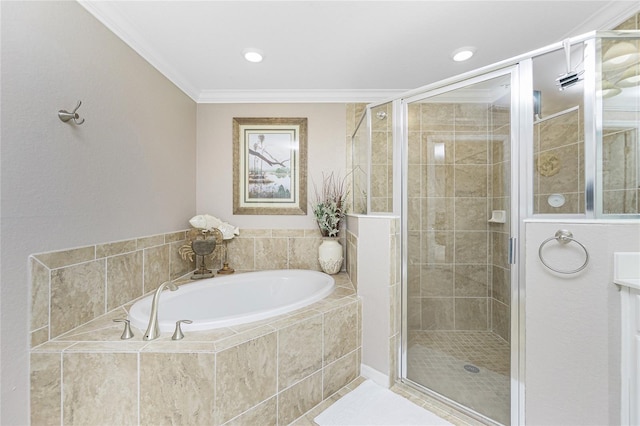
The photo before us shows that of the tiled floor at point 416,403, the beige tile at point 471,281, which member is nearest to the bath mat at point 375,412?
the tiled floor at point 416,403

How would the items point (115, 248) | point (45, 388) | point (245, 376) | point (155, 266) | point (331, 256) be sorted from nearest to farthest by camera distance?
point (45, 388) < point (245, 376) < point (115, 248) < point (155, 266) < point (331, 256)

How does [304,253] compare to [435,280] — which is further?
[304,253]

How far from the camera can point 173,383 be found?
1.05m

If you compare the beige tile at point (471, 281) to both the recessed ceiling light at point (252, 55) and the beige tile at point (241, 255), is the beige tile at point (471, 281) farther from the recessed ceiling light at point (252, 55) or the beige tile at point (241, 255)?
the recessed ceiling light at point (252, 55)

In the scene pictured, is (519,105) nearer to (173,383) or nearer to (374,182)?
(374,182)

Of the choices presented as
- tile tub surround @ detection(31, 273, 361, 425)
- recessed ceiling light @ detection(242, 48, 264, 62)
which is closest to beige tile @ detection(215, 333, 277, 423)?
tile tub surround @ detection(31, 273, 361, 425)

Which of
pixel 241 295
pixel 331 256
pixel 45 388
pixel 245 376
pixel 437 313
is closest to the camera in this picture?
pixel 45 388

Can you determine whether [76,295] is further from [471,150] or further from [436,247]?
[471,150]

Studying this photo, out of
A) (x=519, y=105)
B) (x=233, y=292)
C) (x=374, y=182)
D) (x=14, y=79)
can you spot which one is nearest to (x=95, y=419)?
(x=233, y=292)

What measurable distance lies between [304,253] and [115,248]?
1.48 meters

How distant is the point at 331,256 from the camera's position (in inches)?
87.0

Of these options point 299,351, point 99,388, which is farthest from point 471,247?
point 99,388

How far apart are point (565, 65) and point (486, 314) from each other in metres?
1.40

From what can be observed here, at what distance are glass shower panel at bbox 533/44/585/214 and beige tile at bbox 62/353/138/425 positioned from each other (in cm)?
207
